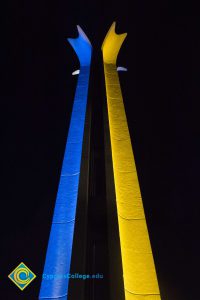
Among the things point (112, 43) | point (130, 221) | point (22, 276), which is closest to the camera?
point (130, 221)

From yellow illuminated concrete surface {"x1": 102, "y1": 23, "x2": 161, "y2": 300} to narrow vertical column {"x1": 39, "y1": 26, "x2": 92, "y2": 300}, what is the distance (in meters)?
0.47

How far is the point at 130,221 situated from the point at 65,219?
0.67m

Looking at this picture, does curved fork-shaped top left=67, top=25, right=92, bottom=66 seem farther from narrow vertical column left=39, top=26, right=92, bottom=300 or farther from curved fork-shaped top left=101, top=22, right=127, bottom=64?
narrow vertical column left=39, top=26, right=92, bottom=300

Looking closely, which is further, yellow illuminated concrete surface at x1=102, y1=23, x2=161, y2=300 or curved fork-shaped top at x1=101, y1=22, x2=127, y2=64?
curved fork-shaped top at x1=101, y1=22, x2=127, y2=64

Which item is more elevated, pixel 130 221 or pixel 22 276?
pixel 130 221

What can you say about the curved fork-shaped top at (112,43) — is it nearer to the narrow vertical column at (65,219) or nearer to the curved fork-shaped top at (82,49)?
the curved fork-shaped top at (82,49)

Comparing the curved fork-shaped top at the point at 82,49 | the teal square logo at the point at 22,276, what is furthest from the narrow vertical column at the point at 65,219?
the curved fork-shaped top at the point at 82,49

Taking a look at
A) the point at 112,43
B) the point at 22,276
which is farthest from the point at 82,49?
the point at 22,276

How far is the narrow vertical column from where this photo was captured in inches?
90.6

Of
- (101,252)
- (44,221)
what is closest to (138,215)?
(101,252)

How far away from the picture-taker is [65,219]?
2723mm

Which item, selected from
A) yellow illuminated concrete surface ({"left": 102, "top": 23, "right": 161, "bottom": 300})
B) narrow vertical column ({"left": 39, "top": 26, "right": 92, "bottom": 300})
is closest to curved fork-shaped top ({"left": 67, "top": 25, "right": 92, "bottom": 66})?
narrow vertical column ({"left": 39, "top": 26, "right": 92, "bottom": 300})

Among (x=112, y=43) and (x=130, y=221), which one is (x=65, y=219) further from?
(x=112, y=43)

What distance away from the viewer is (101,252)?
250 centimetres
